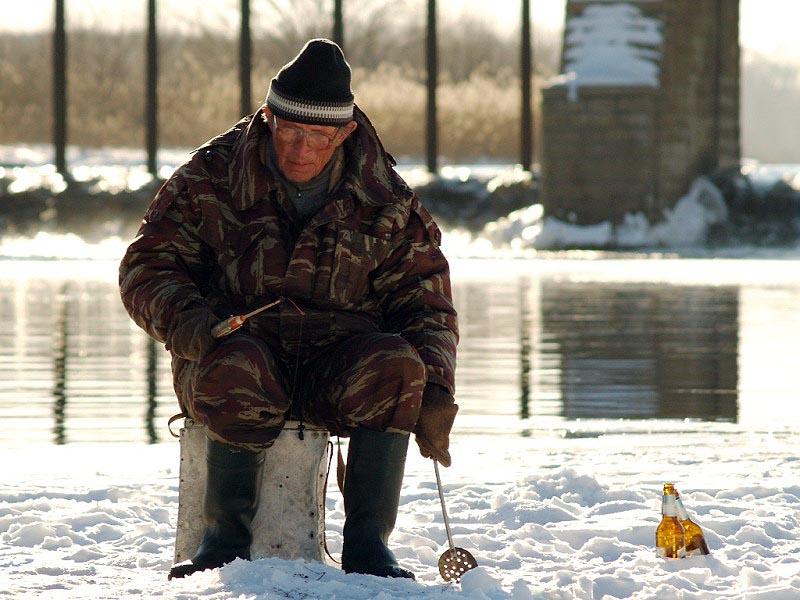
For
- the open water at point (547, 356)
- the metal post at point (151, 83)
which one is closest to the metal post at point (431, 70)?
the metal post at point (151, 83)

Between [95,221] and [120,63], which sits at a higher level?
[120,63]

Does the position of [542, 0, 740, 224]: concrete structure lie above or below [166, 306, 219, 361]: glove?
above

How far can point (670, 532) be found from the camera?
15.6ft

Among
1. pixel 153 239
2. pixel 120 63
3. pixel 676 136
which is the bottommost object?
pixel 153 239

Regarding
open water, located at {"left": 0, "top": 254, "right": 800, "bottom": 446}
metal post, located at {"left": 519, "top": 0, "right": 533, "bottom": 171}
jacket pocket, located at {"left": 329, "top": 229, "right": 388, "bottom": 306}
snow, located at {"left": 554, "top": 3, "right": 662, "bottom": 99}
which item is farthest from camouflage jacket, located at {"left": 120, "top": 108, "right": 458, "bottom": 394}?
metal post, located at {"left": 519, "top": 0, "right": 533, "bottom": 171}

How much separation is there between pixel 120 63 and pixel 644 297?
105 ft

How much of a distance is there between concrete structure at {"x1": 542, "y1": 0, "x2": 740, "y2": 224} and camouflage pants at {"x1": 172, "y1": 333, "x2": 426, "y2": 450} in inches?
716

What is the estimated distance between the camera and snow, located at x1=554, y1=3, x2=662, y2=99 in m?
22.6

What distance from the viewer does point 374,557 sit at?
436 cm

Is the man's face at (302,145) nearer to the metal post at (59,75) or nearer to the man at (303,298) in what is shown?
the man at (303,298)

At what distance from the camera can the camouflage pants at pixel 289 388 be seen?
426 centimetres

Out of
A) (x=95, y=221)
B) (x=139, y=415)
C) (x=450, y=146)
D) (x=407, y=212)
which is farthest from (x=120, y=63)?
(x=407, y=212)

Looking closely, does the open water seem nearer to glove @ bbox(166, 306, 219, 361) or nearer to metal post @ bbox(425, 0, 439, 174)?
glove @ bbox(166, 306, 219, 361)

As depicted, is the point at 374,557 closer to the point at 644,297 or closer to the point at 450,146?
the point at 644,297
